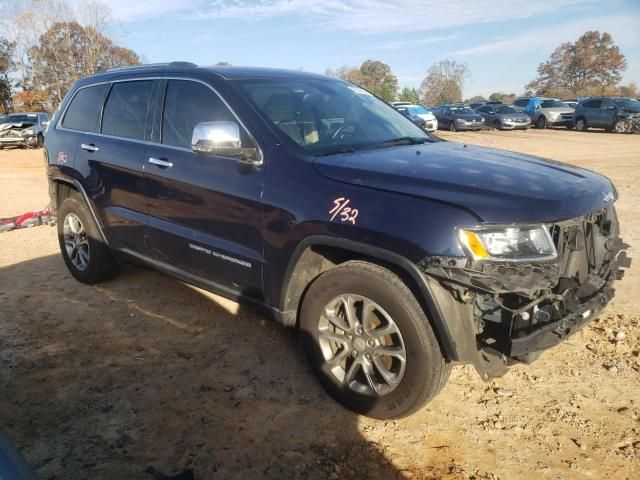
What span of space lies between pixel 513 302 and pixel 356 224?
2.77ft

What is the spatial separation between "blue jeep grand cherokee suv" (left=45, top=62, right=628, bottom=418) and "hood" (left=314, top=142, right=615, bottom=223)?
0.03 ft

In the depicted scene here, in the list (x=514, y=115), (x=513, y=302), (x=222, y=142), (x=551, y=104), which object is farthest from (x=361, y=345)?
(x=551, y=104)

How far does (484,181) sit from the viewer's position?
2.56m

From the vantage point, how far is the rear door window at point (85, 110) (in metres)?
4.55

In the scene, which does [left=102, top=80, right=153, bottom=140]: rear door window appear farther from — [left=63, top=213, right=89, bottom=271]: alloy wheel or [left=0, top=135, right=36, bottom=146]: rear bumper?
[left=0, top=135, right=36, bottom=146]: rear bumper

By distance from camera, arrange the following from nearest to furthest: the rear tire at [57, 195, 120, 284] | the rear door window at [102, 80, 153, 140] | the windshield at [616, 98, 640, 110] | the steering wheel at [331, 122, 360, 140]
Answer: the steering wheel at [331, 122, 360, 140]
the rear door window at [102, 80, 153, 140]
the rear tire at [57, 195, 120, 284]
the windshield at [616, 98, 640, 110]

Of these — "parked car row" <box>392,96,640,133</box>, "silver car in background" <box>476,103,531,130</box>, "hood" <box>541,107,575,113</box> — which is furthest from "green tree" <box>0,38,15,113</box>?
"hood" <box>541,107,575,113</box>

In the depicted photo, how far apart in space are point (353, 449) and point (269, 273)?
3.63ft

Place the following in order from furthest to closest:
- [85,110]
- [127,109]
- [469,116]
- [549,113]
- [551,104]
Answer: [551,104] → [549,113] → [469,116] → [85,110] → [127,109]

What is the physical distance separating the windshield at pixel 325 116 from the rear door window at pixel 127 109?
1001 mm

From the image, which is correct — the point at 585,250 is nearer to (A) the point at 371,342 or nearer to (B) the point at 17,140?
(A) the point at 371,342

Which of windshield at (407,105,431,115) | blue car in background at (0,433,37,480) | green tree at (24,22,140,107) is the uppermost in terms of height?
green tree at (24,22,140,107)

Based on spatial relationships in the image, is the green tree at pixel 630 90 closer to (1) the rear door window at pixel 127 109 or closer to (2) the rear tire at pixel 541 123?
(2) the rear tire at pixel 541 123

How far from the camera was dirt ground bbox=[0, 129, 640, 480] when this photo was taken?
8.32 ft
